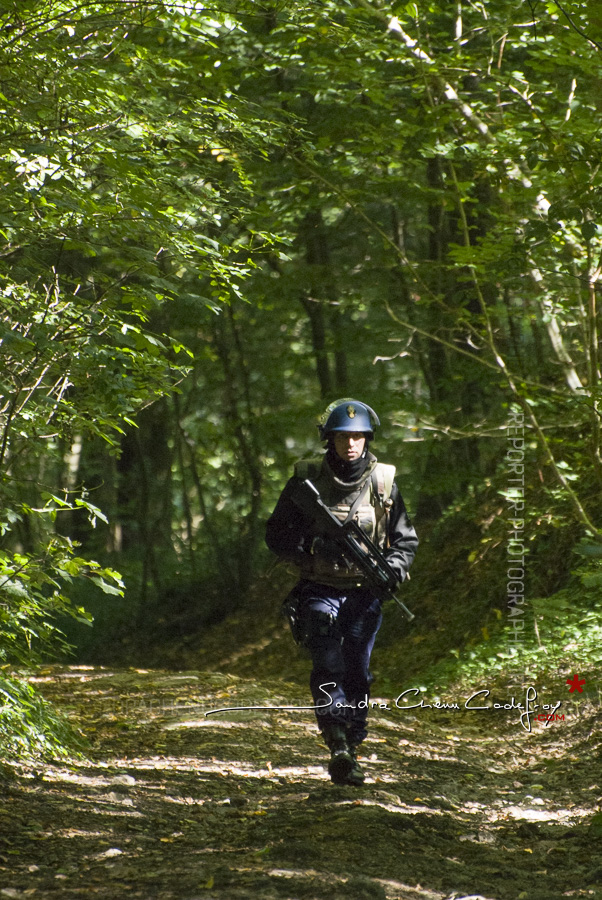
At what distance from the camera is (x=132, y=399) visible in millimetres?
5867

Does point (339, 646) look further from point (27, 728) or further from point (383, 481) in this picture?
point (27, 728)

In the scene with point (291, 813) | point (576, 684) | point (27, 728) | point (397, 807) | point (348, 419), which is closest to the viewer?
point (291, 813)

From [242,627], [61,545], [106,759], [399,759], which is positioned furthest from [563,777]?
[242,627]

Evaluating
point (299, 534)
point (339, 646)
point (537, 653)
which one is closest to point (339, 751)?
point (339, 646)

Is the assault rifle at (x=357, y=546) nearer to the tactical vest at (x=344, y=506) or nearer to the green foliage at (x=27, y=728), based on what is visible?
the tactical vest at (x=344, y=506)

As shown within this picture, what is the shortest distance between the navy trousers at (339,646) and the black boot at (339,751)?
0.04 meters

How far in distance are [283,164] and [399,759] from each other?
292 inches

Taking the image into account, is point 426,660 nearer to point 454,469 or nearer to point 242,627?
point 454,469

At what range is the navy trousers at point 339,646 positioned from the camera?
4.98 m

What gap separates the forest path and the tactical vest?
123cm

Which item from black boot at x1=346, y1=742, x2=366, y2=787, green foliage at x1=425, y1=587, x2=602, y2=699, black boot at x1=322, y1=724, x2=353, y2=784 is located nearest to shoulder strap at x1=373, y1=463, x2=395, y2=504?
black boot at x1=322, y1=724, x2=353, y2=784

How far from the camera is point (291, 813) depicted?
4.71 m

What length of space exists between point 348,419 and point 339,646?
1.32m

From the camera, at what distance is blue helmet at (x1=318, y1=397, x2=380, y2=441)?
514 centimetres
